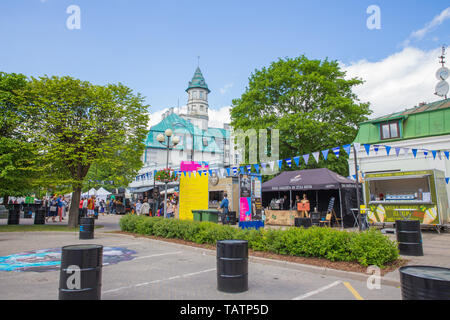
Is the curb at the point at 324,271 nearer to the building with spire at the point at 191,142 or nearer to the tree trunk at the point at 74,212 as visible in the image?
the tree trunk at the point at 74,212

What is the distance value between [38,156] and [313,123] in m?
18.2

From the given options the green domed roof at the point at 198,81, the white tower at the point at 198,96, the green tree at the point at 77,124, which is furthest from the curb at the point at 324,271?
the green domed roof at the point at 198,81

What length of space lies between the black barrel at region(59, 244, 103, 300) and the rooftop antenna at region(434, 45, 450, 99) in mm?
29639

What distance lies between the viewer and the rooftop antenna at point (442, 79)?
24.9 metres

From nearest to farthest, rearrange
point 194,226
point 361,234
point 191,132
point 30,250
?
point 361,234
point 30,250
point 194,226
point 191,132

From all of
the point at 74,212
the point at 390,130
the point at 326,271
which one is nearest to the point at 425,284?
the point at 326,271

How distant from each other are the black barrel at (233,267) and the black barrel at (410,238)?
5655mm

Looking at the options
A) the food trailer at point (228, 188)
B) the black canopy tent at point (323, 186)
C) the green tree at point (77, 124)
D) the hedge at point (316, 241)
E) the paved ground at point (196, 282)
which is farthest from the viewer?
the food trailer at point (228, 188)

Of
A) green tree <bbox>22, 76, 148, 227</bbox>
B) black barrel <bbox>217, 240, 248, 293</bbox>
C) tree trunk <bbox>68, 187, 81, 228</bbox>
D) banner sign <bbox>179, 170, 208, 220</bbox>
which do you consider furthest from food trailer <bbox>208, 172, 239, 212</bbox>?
black barrel <bbox>217, 240, 248, 293</bbox>

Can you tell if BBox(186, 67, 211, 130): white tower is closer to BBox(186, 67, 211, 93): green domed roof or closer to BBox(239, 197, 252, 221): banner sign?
BBox(186, 67, 211, 93): green domed roof

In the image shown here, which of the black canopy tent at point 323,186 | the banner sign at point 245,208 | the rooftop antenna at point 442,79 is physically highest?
the rooftop antenna at point 442,79
